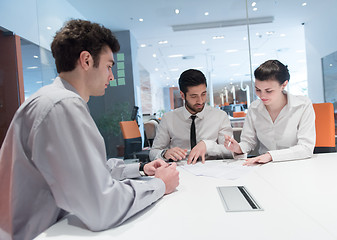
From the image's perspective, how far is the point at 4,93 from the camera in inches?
134

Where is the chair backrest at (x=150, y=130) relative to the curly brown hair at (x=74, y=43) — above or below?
below

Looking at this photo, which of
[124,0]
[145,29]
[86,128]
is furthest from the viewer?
[145,29]

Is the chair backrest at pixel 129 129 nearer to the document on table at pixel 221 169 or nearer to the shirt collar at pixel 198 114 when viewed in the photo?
the shirt collar at pixel 198 114

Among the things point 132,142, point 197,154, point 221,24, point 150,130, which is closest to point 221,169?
point 197,154

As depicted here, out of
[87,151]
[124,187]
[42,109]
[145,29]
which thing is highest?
[145,29]

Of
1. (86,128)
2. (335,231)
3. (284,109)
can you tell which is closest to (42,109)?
(86,128)

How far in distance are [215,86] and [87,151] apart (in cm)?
794

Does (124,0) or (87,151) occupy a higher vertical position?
(124,0)

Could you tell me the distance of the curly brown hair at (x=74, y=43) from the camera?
941mm

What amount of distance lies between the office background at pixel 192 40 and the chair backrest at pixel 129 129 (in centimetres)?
62

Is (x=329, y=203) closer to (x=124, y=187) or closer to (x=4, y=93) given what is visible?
(x=124, y=187)

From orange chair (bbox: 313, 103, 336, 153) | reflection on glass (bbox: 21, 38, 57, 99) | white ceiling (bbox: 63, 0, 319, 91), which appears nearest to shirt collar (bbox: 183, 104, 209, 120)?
orange chair (bbox: 313, 103, 336, 153)

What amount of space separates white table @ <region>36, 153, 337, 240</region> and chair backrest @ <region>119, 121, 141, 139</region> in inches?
94.9

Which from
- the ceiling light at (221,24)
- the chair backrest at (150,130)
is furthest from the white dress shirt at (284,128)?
the ceiling light at (221,24)
